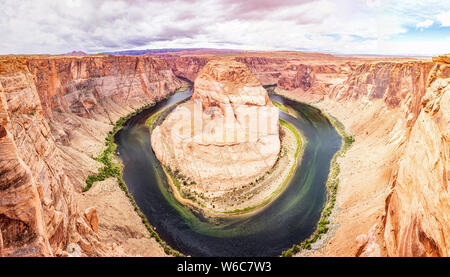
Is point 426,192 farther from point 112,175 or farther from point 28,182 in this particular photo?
point 112,175

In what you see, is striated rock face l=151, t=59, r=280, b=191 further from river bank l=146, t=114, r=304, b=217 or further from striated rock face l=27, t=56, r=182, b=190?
striated rock face l=27, t=56, r=182, b=190

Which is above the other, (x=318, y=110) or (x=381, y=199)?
(x=318, y=110)

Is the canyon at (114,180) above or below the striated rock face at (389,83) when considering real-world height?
below

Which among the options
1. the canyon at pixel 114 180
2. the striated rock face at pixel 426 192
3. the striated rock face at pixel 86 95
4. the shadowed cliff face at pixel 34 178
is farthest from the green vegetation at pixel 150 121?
the striated rock face at pixel 426 192

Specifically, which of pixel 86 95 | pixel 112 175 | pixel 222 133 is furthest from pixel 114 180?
pixel 86 95

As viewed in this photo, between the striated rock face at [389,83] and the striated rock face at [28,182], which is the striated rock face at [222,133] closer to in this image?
the striated rock face at [28,182]
